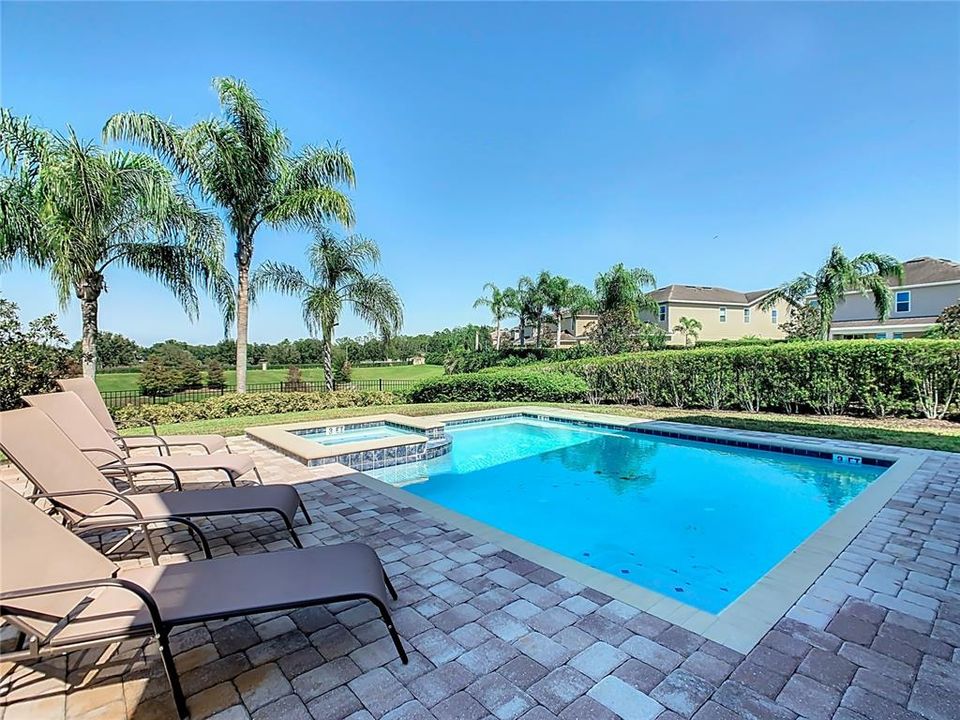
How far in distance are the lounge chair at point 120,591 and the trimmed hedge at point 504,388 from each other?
13610 millimetres

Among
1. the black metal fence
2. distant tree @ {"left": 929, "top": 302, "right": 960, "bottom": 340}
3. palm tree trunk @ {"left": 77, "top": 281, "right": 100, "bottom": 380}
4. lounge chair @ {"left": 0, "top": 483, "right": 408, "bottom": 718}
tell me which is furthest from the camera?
distant tree @ {"left": 929, "top": 302, "right": 960, "bottom": 340}

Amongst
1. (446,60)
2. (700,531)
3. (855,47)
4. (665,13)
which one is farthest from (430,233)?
(700,531)

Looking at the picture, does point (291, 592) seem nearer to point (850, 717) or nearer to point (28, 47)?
point (850, 717)

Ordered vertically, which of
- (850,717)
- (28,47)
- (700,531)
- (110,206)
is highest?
(28,47)

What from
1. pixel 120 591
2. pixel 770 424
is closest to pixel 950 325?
pixel 770 424

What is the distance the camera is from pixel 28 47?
345 inches

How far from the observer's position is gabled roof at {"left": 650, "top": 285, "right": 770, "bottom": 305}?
32344 mm

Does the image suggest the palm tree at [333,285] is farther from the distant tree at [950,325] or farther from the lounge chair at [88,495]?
the distant tree at [950,325]

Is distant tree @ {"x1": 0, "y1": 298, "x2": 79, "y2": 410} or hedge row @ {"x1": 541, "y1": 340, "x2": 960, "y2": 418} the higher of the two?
distant tree @ {"x1": 0, "y1": 298, "x2": 79, "y2": 410}

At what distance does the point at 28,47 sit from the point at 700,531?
46.2ft

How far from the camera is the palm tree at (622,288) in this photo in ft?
68.8

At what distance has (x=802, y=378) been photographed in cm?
1158

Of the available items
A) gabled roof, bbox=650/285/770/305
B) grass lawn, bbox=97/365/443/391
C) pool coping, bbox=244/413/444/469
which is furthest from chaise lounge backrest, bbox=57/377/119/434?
gabled roof, bbox=650/285/770/305

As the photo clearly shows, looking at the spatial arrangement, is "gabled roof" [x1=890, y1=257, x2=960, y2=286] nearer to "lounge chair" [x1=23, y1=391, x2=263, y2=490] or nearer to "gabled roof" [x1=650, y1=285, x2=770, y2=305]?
"gabled roof" [x1=650, y1=285, x2=770, y2=305]
